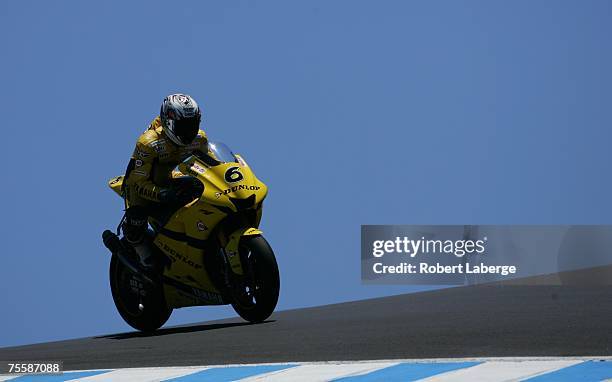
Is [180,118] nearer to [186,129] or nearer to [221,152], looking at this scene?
[186,129]

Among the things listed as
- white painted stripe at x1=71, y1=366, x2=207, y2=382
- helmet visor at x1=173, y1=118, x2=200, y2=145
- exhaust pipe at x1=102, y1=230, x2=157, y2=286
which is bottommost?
white painted stripe at x1=71, y1=366, x2=207, y2=382

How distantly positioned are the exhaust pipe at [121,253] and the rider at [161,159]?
0.62 ft

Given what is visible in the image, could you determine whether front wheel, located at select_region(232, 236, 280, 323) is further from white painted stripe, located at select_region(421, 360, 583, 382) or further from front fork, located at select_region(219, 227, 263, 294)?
white painted stripe, located at select_region(421, 360, 583, 382)

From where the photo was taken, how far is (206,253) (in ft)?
36.3

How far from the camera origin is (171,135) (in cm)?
1108

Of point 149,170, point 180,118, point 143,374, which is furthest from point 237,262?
point 143,374

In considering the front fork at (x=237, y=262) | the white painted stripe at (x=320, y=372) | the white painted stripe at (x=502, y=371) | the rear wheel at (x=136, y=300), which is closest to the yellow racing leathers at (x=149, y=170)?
the rear wheel at (x=136, y=300)

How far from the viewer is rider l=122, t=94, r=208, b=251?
36.1 ft

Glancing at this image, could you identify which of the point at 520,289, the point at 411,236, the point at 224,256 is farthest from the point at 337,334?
the point at 411,236

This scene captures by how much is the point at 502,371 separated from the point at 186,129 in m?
4.92

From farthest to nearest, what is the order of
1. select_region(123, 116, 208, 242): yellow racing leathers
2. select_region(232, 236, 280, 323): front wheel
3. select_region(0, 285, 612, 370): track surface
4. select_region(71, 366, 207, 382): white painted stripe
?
1. select_region(123, 116, 208, 242): yellow racing leathers
2. select_region(232, 236, 280, 323): front wheel
3. select_region(0, 285, 612, 370): track surface
4. select_region(71, 366, 207, 382): white painted stripe

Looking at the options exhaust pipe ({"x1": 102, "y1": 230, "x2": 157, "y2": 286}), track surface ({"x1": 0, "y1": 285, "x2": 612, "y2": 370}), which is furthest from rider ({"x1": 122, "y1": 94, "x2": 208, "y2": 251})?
track surface ({"x1": 0, "y1": 285, "x2": 612, "y2": 370})

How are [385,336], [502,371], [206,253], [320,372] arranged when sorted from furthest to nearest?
[206,253]
[385,336]
[320,372]
[502,371]

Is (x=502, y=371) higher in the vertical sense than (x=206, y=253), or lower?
lower
